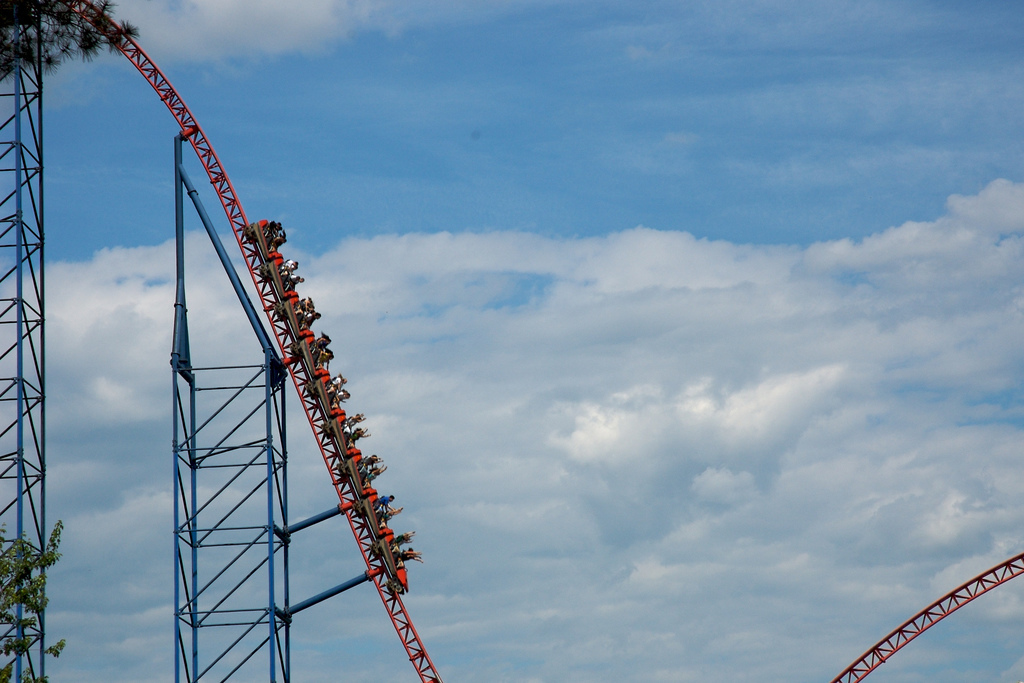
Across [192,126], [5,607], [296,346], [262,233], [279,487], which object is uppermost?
[192,126]

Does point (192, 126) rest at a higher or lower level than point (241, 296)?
higher

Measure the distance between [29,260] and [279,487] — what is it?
9075 mm

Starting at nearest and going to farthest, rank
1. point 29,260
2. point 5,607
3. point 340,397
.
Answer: point 5,607, point 29,260, point 340,397

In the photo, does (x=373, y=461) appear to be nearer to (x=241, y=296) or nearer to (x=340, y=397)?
(x=340, y=397)

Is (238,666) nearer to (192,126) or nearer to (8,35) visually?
(192,126)

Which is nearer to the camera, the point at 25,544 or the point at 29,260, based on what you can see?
the point at 25,544

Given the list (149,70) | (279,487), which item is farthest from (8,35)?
(279,487)

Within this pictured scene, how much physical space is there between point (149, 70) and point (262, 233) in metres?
5.80

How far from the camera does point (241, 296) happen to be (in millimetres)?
43562

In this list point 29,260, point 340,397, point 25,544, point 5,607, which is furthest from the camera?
point 340,397

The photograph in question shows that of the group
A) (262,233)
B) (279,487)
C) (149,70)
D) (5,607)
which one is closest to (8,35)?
(149,70)

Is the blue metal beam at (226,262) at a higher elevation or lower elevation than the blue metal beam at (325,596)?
higher

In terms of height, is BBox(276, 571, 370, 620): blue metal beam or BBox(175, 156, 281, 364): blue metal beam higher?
BBox(175, 156, 281, 364): blue metal beam

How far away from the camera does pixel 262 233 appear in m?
43.0
